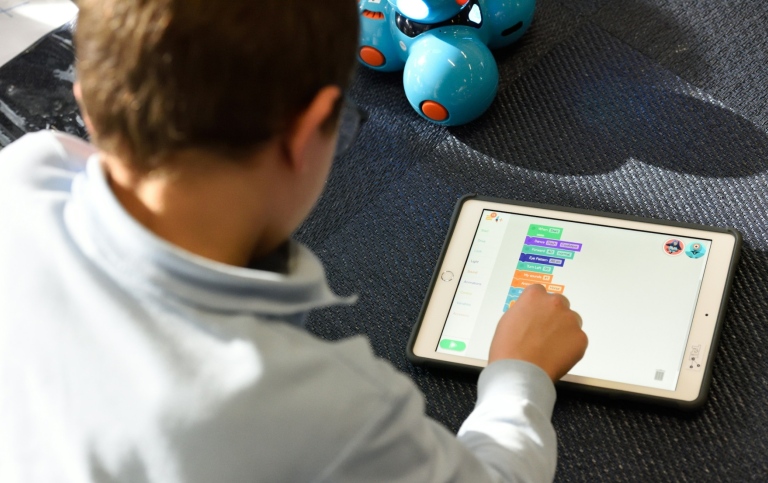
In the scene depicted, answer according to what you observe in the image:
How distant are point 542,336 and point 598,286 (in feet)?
0.53

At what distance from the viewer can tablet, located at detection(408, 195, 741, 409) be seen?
0.71 metres

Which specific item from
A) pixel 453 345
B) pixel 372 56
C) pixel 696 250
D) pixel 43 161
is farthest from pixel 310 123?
pixel 372 56

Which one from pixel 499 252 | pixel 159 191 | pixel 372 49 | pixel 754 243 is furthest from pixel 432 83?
pixel 159 191

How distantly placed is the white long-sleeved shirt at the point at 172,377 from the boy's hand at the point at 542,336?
0.48 feet

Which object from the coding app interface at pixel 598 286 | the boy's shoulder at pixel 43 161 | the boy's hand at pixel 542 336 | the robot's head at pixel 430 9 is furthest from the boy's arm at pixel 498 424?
the robot's head at pixel 430 9

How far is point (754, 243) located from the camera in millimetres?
790

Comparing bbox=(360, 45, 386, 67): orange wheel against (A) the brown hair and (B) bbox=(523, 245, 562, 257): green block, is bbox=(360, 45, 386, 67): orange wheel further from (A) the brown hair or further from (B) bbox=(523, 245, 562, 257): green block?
(A) the brown hair

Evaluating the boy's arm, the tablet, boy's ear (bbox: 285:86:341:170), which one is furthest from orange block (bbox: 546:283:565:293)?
boy's ear (bbox: 285:86:341:170)

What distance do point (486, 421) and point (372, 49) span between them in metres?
0.55

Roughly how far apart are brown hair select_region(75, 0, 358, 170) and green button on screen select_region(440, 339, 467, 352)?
36cm

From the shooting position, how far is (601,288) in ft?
2.47

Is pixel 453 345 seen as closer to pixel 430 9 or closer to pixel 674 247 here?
pixel 674 247

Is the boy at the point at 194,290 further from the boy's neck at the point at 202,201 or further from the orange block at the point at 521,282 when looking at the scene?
the orange block at the point at 521,282

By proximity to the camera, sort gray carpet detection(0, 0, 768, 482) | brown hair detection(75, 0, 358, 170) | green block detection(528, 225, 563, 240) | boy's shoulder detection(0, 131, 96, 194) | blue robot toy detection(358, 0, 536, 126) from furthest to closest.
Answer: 1. blue robot toy detection(358, 0, 536, 126)
2. green block detection(528, 225, 563, 240)
3. gray carpet detection(0, 0, 768, 482)
4. boy's shoulder detection(0, 131, 96, 194)
5. brown hair detection(75, 0, 358, 170)
